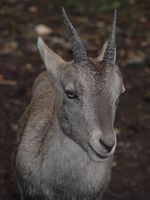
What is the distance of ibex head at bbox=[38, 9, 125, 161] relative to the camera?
20.7 feet

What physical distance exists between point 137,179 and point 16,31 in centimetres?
472

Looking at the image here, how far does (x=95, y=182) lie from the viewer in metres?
7.26

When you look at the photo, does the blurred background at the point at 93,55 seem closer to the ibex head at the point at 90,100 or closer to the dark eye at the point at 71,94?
the ibex head at the point at 90,100

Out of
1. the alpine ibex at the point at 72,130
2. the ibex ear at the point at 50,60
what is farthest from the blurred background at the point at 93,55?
the ibex ear at the point at 50,60

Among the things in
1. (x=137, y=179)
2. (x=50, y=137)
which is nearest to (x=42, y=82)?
(x=50, y=137)

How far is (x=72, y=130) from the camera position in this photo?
22.1 feet

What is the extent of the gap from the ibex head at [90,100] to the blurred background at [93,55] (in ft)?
8.48

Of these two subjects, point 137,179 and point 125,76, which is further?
point 125,76

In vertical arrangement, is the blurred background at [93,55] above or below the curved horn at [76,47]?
below

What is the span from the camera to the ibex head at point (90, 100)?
6.32 m

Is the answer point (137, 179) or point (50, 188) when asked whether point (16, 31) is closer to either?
point (137, 179)

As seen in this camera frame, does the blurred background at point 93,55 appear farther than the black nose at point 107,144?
Yes

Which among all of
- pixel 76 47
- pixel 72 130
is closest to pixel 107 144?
pixel 72 130

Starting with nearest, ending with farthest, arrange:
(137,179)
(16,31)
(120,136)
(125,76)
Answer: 1. (137,179)
2. (120,136)
3. (125,76)
4. (16,31)
